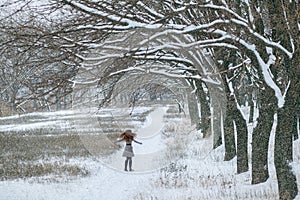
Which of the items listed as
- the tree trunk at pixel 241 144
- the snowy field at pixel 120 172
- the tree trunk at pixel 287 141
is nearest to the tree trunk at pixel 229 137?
the snowy field at pixel 120 172

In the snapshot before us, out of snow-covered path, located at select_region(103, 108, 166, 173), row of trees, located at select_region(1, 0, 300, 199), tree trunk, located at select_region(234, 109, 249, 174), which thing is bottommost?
snow-covered path, located at select_region(103, 108, 166, 173)

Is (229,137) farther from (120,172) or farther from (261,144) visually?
(261,144)

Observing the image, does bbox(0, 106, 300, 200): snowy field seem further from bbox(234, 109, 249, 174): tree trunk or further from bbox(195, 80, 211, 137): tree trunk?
bbox(195, 80, 211, 137): tree trunk

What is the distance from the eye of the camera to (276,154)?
31.5 ft

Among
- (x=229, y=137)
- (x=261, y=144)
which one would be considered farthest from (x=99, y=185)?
(x=229, y=137)

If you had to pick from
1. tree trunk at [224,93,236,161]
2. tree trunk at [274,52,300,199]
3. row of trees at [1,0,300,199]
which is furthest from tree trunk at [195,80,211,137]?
tree trunk at [274,52,300,199]

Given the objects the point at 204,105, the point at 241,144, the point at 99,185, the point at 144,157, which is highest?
the point at 204,105

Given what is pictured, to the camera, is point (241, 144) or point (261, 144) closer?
point (261, 144)

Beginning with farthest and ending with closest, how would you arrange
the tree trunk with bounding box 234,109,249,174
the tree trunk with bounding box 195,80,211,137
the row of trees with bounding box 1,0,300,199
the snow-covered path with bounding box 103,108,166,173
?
the tree trunk with bounding box 195,80,211,137
the snow-covered path with bounding box 103,108,166,173
the tree trunk with bounding box 234,109,249,174
the row of trees with bounding box 1,0,300,199

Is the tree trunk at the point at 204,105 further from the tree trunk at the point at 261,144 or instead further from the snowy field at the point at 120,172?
the tree trunk at the point at 261,144

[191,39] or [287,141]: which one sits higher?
[191,39]

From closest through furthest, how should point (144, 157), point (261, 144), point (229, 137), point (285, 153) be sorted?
1. point (285, 153)
2. point (261, 144)
3. point (229, 137)
4. point (144, 157)

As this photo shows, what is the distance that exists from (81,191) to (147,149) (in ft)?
22.8

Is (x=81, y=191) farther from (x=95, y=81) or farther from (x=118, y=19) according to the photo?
(x=118, y=19)
